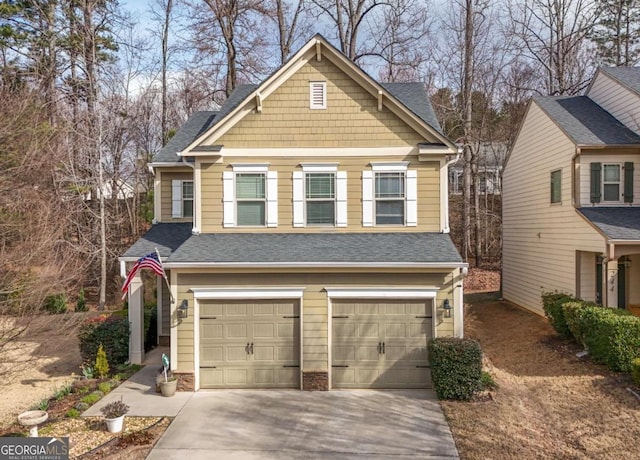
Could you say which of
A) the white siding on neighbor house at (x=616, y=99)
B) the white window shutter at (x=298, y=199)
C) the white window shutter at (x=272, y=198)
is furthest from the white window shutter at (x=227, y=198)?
the white siding on neighbor house at (x=616, y=99)

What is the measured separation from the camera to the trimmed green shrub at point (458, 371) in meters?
9.75

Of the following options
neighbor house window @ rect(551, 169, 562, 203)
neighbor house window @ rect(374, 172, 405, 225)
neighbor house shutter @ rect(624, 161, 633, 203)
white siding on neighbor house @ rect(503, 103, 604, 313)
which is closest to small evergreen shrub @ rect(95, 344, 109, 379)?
neighbor house window @ rect(374, 172, 405, 225)

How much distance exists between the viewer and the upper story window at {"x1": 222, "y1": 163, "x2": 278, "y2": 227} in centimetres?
1217

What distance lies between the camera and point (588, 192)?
1459 centimetres

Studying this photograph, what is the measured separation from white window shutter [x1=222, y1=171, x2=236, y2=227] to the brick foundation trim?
175 inches

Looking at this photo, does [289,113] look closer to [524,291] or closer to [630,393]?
[630,393]

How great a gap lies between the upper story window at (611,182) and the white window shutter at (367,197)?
307 inches

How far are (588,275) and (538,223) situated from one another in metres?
3.29

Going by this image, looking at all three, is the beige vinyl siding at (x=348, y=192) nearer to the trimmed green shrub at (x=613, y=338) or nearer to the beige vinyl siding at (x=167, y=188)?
the beige vinyl siding at (x=167, y=188)

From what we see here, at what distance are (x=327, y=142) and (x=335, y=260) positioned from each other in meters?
3.45

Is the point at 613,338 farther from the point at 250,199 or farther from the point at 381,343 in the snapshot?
the point at 250,199

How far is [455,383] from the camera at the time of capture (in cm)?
979

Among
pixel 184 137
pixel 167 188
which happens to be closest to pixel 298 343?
pixel 167 188

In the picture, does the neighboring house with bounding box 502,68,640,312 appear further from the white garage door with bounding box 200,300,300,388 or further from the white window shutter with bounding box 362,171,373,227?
the white garage door with bounding box 200,300,300,388
